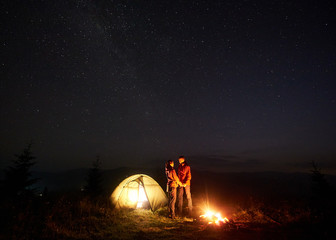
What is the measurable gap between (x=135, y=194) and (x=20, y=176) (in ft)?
59.8

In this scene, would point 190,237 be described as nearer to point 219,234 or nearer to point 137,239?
point 219,234

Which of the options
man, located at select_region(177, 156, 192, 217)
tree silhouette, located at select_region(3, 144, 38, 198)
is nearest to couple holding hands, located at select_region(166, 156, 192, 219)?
man, located at select_region(177, 156, 192, 217)

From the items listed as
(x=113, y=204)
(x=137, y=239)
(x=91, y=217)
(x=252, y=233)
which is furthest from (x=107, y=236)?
(x=113, y=204)

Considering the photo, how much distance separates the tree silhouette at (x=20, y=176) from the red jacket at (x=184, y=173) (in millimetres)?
20350

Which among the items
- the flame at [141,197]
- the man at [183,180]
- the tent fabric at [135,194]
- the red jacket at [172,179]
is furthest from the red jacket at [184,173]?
the flame at [141,197]

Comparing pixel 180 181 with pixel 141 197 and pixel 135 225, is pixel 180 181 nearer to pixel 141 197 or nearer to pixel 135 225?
pixel 135 225

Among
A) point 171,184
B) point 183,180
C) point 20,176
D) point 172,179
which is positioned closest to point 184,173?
point 183,180

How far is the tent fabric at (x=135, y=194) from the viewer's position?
419 inches

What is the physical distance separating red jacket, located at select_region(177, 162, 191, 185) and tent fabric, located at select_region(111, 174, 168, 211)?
3.05 m

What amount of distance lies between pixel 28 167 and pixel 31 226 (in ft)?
69.1

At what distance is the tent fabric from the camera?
10.6 metres

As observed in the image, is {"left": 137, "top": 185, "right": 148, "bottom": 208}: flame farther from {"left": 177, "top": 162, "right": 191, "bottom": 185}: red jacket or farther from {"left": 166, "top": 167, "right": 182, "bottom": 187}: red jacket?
{"left": 177, "top": 162, "right": 191, "bottom": 185}: red jacket

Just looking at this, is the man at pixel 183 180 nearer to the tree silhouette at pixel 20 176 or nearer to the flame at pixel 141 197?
the flame at pixel 141 197

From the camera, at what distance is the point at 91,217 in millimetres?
7426
